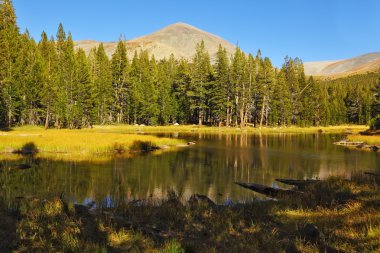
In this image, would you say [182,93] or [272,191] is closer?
[272,191]

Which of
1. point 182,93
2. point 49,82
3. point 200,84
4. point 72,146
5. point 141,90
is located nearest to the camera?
point 72,146

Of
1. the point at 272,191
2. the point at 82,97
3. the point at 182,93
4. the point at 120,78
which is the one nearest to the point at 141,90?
the point at 120,78

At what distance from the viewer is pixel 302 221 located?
9898 mm

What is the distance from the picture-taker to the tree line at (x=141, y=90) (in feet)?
222

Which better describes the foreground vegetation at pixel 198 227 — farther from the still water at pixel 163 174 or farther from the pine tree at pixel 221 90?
the pine tree at pixel 221 90

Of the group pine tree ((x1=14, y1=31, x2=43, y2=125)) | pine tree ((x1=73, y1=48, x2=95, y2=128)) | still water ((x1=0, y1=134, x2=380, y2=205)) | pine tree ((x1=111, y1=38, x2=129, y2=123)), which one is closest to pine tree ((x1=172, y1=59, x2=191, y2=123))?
pine tree ((x1=111, y1=38, x2=129, y2=123))

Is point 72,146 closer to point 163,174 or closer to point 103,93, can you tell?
point 163,174

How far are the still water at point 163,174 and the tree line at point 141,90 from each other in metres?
38.5

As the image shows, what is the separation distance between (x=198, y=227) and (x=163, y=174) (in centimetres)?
1406

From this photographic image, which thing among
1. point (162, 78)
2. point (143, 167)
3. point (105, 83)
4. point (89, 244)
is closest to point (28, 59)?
point (105, 83)

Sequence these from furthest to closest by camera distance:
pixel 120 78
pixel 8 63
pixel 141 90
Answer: pixel 120 78
pixel 141 90
pixel 8 63

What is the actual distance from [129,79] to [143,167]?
6784cm

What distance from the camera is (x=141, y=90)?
87.8 metres

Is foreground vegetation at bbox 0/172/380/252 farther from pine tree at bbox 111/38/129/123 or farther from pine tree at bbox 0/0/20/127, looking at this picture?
pine tree at bbox 111/38/129/123
